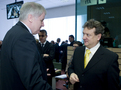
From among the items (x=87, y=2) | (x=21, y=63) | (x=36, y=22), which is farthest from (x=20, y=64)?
(x=87, y=2)

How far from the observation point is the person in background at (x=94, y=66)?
1.37m

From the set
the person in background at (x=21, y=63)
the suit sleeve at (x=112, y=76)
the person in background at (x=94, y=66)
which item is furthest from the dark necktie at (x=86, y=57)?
the person in background at (x=21, y=63)

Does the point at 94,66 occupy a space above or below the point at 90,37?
below

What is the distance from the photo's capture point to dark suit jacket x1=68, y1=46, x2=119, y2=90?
136 centimetres

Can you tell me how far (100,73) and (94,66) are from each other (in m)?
0.10

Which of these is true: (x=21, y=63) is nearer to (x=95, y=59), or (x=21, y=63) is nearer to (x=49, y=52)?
(x=95, y=59)

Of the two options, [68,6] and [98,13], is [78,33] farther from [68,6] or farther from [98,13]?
[68,6]

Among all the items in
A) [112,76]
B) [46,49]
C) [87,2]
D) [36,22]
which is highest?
[87,2]

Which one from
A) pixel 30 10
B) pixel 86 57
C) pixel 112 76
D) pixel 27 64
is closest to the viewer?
pixel 27 64

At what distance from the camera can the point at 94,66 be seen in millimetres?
1430

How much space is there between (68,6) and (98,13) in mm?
5675

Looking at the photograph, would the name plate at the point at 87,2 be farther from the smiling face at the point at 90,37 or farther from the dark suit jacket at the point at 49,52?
the smiling face at the point at 90,37

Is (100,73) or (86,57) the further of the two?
(86,57)

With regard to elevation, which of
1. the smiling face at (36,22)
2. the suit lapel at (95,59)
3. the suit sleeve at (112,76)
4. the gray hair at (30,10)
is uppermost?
the gray hair at (30,10)
